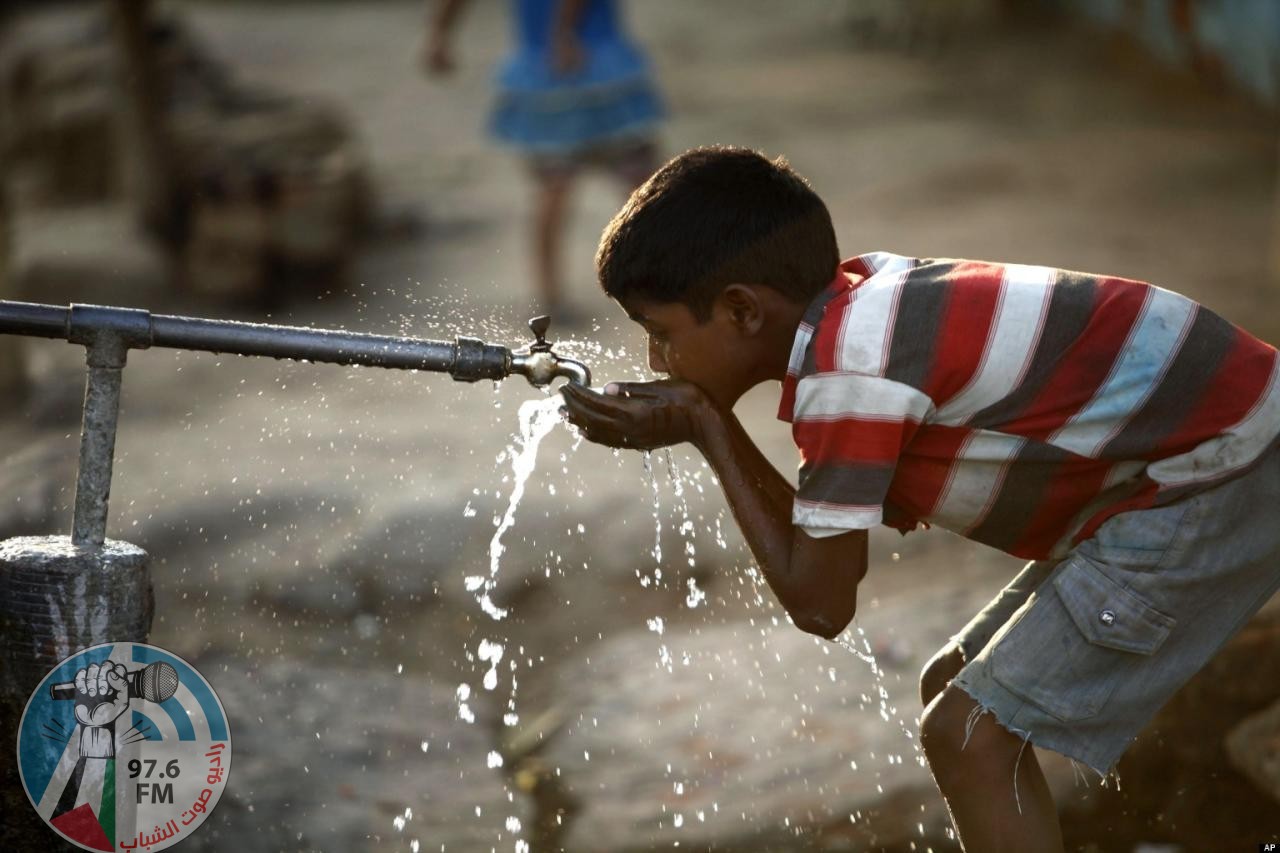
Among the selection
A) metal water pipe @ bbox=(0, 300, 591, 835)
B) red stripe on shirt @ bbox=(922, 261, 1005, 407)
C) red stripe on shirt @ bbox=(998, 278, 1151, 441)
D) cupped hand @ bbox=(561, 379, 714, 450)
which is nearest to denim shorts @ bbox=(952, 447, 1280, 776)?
red stripe on shirt @ bbox=(998, 278, 1151, 441)

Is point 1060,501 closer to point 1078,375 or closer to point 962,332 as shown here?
point 1078,375

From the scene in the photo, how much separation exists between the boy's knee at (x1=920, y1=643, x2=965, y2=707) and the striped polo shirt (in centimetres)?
31

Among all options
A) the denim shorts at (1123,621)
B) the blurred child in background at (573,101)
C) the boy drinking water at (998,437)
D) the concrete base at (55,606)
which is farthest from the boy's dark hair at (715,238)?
the blurred child in background at (573,101)

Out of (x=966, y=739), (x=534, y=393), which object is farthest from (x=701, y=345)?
(x=534, y=393)

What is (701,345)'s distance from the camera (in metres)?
2.00

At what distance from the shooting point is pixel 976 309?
74.1 inches

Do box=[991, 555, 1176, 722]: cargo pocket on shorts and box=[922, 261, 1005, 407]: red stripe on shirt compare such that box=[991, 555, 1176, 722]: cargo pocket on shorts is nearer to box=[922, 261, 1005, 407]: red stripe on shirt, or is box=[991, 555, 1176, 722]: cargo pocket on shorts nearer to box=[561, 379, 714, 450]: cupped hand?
box=[922, 261, 1005, 407]: red stripe on shirt

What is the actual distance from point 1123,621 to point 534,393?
2.48m

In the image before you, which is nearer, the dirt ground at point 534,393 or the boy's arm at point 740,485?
the boy's arm at point 740,485

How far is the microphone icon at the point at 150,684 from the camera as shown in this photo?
1979 mm

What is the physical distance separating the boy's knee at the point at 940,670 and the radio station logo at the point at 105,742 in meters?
1.11

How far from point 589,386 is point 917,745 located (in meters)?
1.26

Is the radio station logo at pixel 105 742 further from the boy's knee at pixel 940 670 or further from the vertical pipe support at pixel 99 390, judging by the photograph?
the boy's knee at pixel 940 670

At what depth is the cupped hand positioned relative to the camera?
1.98 meters
